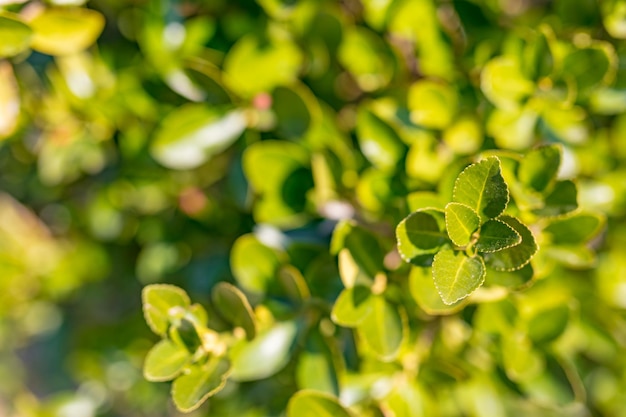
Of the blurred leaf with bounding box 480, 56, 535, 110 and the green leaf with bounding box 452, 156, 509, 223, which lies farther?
the blurred leaf with bounding box 480, 56, 535, 110

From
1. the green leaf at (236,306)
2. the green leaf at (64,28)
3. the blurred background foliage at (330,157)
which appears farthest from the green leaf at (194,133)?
the green leaf at (236,306)

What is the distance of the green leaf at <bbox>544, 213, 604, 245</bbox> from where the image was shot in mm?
777

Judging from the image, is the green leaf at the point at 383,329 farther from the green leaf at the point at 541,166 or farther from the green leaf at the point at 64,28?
the green leaf at the point at 64,28

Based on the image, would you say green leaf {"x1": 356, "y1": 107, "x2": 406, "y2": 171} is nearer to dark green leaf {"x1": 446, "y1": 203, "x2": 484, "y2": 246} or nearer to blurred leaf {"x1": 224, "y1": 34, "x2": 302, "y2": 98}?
blurred leaf {"x1": 224, "y1": 34, "x2": 302, "y2": 98}

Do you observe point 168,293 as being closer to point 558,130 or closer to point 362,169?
point 362,169

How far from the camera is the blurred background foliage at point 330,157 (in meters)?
0.83

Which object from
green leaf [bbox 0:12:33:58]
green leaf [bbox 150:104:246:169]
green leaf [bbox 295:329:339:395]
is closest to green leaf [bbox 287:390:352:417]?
green leaf [bbox 295:329:339:395]

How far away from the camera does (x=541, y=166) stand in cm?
70

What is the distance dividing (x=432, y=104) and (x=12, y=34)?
1.88 ft

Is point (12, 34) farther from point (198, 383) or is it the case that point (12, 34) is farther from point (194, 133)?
point (198, 383)

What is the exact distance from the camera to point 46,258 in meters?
Answer: 1.31

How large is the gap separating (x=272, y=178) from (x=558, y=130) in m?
0.42

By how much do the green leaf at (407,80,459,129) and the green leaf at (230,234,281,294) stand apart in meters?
0.30

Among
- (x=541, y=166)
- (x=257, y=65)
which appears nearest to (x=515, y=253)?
(x=541, y=166)
